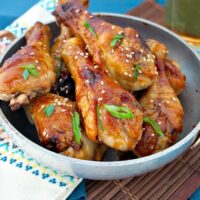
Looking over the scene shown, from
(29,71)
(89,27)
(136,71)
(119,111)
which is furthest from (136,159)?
(89,27)

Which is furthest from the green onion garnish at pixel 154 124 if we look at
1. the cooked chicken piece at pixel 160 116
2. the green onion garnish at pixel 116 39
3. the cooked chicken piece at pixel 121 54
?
the green onion garnish at pixel 116 39

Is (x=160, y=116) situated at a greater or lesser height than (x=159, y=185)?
greater

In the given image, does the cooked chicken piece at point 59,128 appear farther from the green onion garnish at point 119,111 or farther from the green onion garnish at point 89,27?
the green onion garnish at point 89,27

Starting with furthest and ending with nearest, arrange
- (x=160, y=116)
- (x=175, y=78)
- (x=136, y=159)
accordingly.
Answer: (x=175, y=78), (x=160, y=116), (x=136, y=159)

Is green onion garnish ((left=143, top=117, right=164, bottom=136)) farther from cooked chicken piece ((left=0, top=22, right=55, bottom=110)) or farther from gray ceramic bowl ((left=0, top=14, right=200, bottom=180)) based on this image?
cooked chicken piece ((left=0, top=22, right=55, bottom=110))

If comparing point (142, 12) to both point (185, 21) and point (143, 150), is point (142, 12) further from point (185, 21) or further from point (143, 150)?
point (143, 150)

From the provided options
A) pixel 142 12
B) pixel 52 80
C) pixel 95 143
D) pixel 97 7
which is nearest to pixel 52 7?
pixel 97 7

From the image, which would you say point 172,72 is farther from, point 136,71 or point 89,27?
point 89,27

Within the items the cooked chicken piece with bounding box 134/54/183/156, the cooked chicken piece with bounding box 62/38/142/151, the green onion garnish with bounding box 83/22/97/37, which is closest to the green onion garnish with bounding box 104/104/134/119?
the cooked chicken piece with bounding box 62/38/142/151
